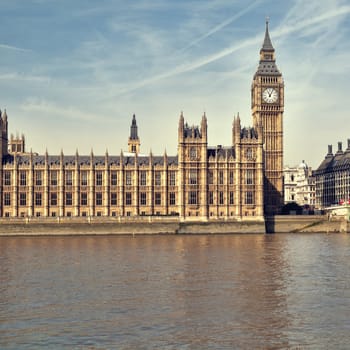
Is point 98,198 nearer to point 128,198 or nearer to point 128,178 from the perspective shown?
point 128,198

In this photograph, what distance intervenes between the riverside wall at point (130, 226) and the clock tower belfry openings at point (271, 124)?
1791 cm

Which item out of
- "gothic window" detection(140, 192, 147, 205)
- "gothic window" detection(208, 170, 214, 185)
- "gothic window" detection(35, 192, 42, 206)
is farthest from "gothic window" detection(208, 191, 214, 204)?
Answer: "gothic window" detection(35, 192, 42, 206)

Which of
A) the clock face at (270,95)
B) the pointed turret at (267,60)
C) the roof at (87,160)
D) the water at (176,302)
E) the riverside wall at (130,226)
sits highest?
the pointed turret at (267,60)

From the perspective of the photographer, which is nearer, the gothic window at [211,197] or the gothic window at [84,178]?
the gothic window at [211,197]

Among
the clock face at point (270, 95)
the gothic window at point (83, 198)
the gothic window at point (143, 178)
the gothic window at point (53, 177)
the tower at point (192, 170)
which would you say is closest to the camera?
the tower at point (192, 170)

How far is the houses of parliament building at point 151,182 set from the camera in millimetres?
139875

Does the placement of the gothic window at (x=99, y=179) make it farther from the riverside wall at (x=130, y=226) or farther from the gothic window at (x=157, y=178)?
the gothic window at (x=157, y=178)

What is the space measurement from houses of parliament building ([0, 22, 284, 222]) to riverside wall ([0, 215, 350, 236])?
82.3 inches

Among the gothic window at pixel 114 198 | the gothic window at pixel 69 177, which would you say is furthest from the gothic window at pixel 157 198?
the gothic window at pixel 69 177

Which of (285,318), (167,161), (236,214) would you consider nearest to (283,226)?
(236,214)

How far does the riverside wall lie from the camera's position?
440ft

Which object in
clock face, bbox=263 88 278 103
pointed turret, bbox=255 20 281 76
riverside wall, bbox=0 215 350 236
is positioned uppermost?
pointed turret, bbox=255 20 281 76

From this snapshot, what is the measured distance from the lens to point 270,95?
160875mm

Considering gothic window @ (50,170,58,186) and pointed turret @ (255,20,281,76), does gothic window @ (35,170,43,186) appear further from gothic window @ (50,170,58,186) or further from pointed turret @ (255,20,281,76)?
pointed turret @ (255,20,281,76)
